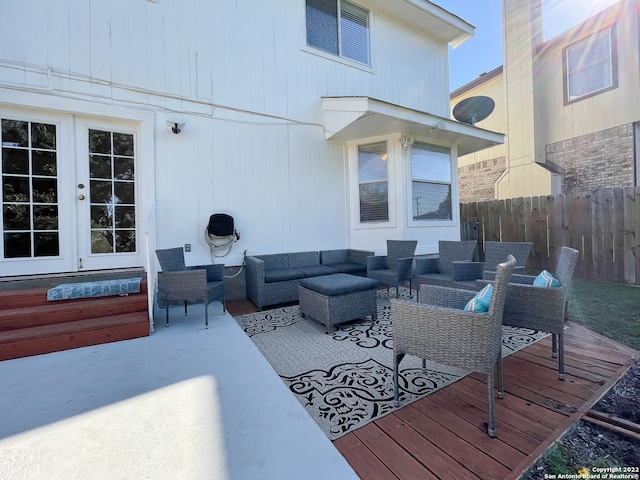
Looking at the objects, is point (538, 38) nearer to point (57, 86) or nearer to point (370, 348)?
point (370, 348)

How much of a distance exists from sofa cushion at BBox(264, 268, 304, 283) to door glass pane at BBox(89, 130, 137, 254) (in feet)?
6.56

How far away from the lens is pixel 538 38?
8.71 metres

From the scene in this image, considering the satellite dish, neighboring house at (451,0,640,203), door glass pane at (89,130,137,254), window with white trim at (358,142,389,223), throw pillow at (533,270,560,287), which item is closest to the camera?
throw pillow at (533,270,560,287)

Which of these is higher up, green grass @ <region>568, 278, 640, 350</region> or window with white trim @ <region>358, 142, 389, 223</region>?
window with white trim @ <region>358, 142, 389, 223</region>

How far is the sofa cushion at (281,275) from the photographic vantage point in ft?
14.4

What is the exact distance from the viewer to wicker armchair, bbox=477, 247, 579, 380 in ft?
7.32

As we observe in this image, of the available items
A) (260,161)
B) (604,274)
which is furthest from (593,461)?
(604,274)

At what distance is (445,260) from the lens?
4.68 meters

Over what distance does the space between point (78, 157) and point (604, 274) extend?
886cm

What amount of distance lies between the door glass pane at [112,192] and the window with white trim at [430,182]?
491 centimetres

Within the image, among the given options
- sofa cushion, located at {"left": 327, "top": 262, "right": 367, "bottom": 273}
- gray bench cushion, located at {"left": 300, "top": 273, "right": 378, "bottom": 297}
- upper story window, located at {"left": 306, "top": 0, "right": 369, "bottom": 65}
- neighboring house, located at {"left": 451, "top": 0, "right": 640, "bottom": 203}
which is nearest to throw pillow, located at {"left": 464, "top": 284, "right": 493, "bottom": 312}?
gray bench cushion, located at {"left": 300, "top": 273, "right": 378, "bottom": 297}

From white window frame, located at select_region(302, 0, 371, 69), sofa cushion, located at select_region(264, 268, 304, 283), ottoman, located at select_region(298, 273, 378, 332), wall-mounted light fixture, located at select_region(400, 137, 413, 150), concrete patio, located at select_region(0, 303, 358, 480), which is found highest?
white window frame, located at select_region(302, 0, 371, 69)

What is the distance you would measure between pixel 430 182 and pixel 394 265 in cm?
230

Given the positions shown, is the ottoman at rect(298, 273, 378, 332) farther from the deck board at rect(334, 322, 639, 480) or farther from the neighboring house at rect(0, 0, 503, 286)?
the neighboring house at rect(0, 0, 503, 286)
